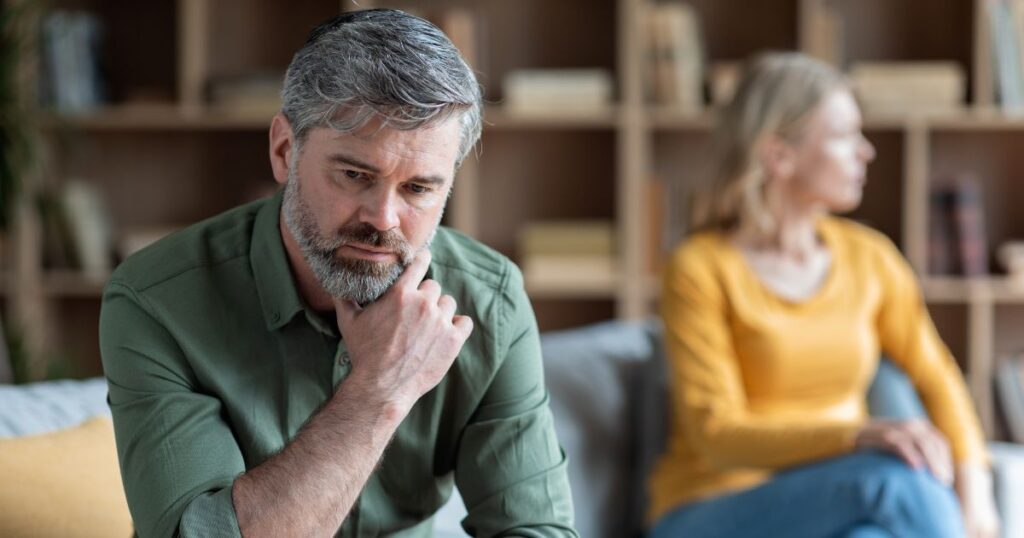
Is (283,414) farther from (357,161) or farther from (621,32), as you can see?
(621,32)

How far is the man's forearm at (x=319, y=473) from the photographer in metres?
1.11

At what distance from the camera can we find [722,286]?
2.34 m

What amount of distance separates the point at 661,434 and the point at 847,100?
739 millimetres

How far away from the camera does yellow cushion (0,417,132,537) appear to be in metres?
1.26

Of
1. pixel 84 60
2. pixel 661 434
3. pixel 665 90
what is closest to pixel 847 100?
pixel 661 434

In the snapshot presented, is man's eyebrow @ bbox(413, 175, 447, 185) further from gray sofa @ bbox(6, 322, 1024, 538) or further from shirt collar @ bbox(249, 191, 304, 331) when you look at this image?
gray sofa @ bbox(6, 322, 1024, 538)

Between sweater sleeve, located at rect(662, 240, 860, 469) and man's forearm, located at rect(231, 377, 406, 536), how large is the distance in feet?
3.49

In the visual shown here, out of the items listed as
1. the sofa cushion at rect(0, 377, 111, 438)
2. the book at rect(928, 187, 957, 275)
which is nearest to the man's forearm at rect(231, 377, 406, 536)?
the sofa cushion at rect(0, 377, 111, 438)

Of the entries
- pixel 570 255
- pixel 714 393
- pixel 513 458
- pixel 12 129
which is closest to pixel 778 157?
pixel 714 393

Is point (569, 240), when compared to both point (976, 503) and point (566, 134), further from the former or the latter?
point (976, 503)

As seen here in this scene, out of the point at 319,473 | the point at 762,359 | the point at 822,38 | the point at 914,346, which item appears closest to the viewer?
the point at 319,473

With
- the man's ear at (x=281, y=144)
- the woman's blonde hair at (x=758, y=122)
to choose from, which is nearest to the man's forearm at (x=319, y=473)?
the man's ear at (x=281, y=144)

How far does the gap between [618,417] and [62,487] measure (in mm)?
1278

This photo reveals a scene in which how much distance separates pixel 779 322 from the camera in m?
2.33
